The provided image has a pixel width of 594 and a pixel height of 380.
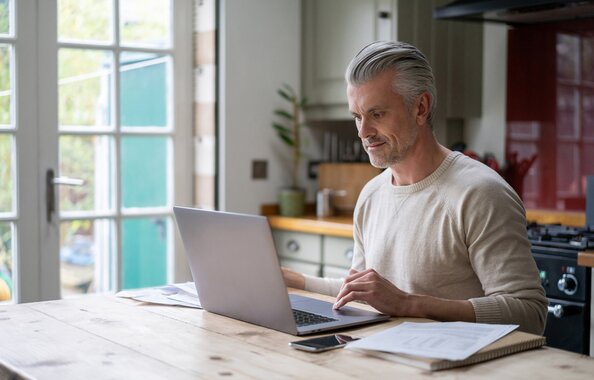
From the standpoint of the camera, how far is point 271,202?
13.3 ft

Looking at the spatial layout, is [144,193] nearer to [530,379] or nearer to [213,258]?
[213,258]

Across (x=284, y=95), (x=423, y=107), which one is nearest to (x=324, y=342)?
(x=423, y=107)

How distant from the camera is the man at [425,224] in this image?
1793mm

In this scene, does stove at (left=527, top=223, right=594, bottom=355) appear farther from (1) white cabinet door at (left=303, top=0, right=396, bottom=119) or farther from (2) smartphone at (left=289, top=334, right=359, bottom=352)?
(2) smartphone at (left=289, top=334, right=359, bottom=352)

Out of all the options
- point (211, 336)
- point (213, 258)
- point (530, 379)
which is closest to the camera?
point (530, 379)

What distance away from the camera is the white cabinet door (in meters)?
3.75

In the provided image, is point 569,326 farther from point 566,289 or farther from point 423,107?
point 423,107

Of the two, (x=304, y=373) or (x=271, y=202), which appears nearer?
(x=304, y=373)

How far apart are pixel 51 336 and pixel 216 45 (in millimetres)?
2419

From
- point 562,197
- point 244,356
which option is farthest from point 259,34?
point 244,356

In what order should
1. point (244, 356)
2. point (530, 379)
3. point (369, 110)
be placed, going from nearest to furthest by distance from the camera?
point (530, 379), point (244, 356), point (369, 110)

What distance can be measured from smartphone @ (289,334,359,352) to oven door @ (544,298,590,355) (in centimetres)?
145

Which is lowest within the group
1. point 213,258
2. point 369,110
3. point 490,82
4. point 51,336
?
point 51,336

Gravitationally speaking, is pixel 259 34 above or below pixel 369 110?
above
